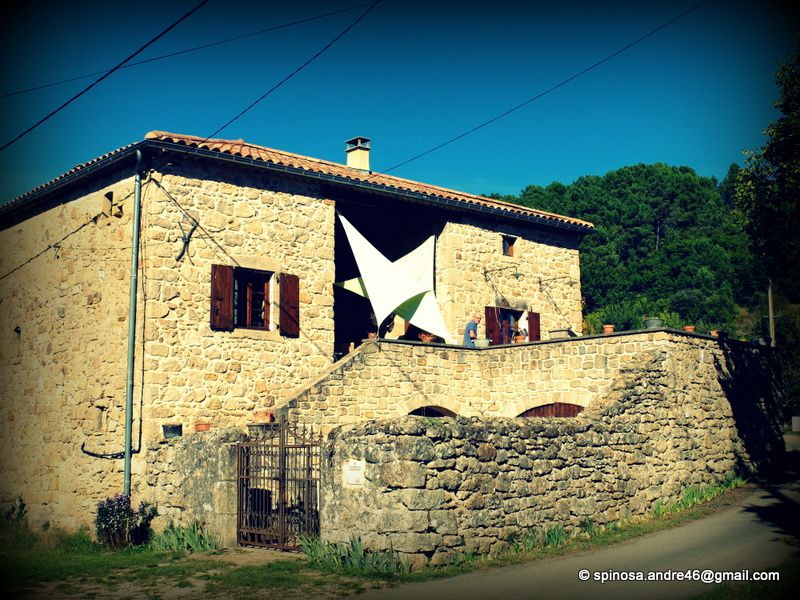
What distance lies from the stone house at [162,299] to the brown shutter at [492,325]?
941 millimetres

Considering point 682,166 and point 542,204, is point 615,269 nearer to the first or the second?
point 542,204

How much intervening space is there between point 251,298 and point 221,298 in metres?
0.91

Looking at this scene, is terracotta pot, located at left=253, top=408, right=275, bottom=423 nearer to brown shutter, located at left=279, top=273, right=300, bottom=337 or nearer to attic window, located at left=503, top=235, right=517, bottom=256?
brown shutter, located at left=279, top=273, right=300, bottom=337

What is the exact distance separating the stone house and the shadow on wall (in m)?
4.38

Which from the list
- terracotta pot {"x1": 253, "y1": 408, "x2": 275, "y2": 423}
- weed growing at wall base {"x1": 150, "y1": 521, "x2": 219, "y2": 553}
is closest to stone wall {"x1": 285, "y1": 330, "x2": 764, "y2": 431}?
terracotta pot {"x1": 253, "y1": 408, "x2": 275, "y2": 423}

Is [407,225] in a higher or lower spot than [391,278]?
higher

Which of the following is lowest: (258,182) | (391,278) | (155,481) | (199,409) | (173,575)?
(173,575)

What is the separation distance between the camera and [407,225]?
21.2 metres

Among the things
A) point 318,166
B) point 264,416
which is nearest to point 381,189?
point 318,166

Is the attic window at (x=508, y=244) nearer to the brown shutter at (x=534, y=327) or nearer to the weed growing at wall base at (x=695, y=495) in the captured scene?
the brown shutter at (x=534, y=327)

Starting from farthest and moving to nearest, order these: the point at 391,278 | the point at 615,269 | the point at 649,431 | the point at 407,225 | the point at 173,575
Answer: the point at 615,269 < the point at 407,225 < the point at 391,278 < the point at 649,431 < the point at 173,575

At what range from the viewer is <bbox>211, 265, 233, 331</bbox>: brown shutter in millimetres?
15625

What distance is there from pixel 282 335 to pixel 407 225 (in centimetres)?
592

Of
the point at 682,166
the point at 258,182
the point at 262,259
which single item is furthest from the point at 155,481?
the point at 682,166
